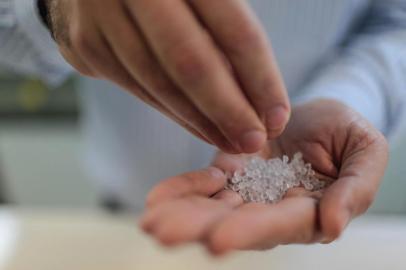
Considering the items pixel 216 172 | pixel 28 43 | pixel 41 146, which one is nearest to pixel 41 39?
pixel 28 43

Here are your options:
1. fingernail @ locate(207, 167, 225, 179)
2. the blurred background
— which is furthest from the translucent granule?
the blurred background

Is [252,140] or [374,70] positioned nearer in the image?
[252,140]

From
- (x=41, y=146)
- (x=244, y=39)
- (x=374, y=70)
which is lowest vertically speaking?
(x=41, y=146)

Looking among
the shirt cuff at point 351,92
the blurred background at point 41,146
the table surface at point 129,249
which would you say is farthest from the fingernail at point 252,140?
the blurred background at point 41,146

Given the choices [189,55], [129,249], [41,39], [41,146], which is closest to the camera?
[189,55]

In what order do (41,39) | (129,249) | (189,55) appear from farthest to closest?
1. (129,249)
2. (41,39)
3. (189,55)

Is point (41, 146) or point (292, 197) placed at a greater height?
point (292, 197)

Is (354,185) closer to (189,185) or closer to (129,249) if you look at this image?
(189,185)
